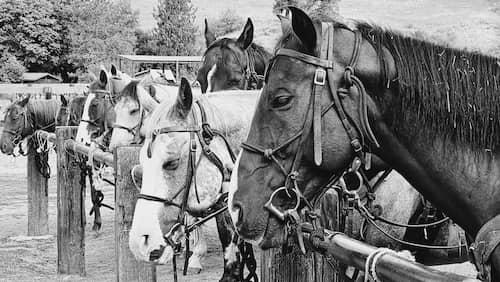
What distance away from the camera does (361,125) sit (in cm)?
250

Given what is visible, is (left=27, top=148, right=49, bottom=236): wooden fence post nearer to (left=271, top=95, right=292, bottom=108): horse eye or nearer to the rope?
(left=271, top=95, right=292, bottom=108): horse eye

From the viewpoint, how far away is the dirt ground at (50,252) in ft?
23.8

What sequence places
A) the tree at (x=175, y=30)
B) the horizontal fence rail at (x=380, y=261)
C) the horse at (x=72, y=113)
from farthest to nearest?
the tree at (x=175, y=30) < the horse at (x=72, y=113) < the horizontal fence rail at (x=380, y=261)

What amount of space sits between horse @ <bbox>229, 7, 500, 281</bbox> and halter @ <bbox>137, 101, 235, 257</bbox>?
125cm

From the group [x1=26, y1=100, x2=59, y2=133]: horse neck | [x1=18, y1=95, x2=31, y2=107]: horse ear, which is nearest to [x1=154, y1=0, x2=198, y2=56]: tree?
[x1=18, y1=95, x2=31, y2=107]: horse ear

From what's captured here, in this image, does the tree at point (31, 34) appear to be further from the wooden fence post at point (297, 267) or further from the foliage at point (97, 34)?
the wooden fence post at point (297, 267)

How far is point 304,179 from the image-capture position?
253 centimetres

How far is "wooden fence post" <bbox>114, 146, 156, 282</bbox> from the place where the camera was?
4.10 meters

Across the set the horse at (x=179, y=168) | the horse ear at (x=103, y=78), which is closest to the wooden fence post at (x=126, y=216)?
the horse at (x=179, y=168)

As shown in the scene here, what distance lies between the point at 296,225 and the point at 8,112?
10860 mm

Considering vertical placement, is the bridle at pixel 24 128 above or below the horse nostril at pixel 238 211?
below

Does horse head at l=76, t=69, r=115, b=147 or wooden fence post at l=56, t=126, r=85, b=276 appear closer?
wooden fence post at l=56, t=126, r=85, b=276

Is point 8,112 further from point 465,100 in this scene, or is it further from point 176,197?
point 465,100

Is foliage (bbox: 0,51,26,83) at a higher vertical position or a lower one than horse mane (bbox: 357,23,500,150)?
lower
